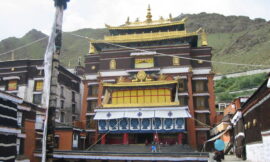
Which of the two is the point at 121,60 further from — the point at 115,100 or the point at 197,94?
the point at 197,94

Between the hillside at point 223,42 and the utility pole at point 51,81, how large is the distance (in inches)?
3812

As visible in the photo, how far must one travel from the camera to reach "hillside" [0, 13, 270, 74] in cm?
11450

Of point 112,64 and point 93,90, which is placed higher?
point 112,64

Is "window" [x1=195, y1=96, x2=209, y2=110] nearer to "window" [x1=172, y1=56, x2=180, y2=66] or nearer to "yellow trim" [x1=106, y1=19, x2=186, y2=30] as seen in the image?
"window" [x1=172, y1=56, x2=180, y2=66]

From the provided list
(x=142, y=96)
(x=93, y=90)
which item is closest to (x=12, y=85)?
(x=93, y=90)

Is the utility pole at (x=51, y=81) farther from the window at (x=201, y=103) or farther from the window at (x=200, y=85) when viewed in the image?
the window at (x=200, y=85)

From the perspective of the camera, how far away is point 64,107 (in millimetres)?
41625

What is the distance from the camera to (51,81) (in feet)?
29.1

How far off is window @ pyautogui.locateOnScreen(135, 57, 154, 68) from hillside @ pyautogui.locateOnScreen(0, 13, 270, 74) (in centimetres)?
6940

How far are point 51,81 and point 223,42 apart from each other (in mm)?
164801

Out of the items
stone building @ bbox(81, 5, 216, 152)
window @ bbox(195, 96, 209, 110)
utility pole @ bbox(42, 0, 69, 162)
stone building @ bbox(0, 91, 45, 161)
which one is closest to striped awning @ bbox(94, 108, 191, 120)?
stone building @ bbox(81, 5, 216, 152)

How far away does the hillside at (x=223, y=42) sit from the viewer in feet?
376

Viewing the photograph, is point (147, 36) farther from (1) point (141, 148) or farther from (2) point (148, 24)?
(1) point (141, 148)

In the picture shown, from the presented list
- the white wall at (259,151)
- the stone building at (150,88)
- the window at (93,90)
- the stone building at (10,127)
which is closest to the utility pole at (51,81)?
the stone building at (10,127)
